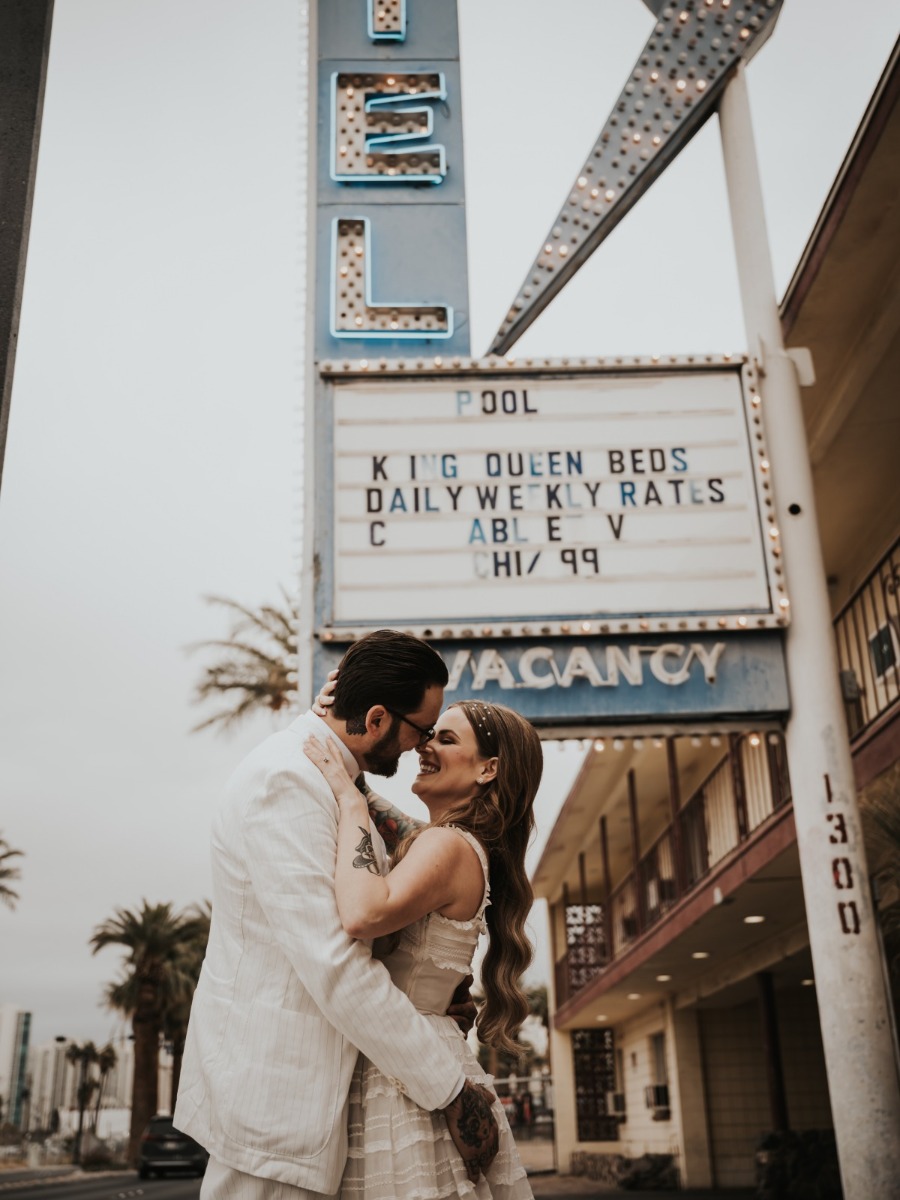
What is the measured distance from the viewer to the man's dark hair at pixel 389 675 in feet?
9.80

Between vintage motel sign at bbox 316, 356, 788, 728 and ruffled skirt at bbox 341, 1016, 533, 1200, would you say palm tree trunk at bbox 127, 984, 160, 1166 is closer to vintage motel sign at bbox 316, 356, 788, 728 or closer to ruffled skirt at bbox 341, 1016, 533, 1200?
vintage motel sign at bbox 316, 356, 788, 728

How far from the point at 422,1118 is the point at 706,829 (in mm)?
14070

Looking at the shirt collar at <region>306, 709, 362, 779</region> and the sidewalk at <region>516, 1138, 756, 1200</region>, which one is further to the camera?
the sidewalk at <region>516, 1138, 756, 1200</region>

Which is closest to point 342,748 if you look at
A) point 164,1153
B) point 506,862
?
point 506,862

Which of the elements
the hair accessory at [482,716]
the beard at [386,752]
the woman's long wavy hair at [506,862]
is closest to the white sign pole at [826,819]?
the woman's long wavy hair at [506,862]

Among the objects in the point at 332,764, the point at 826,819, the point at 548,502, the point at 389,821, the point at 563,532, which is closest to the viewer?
the point at 332,764

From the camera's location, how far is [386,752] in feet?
10.0

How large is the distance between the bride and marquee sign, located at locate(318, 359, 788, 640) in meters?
4.83

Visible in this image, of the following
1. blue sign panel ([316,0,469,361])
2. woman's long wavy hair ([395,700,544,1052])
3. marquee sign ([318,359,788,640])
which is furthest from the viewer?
blue sign panel ([316,0,469,361])

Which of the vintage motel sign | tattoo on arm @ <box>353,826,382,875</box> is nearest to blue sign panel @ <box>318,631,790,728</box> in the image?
the vintage motel sign

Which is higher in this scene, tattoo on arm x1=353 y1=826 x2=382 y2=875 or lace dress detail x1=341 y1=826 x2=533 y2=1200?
tattoo on arm x1=353 y1=826 x2=382 y2=875

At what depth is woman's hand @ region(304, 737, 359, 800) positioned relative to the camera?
2.88m

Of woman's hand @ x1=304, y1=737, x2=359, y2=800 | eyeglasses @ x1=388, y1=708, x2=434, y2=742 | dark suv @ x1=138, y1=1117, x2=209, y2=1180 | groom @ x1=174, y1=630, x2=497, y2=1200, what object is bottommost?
dark suv @ x1=138, y1=1117, x2=209, y2=1180

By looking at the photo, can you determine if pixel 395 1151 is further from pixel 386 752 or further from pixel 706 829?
pixel 706 829
